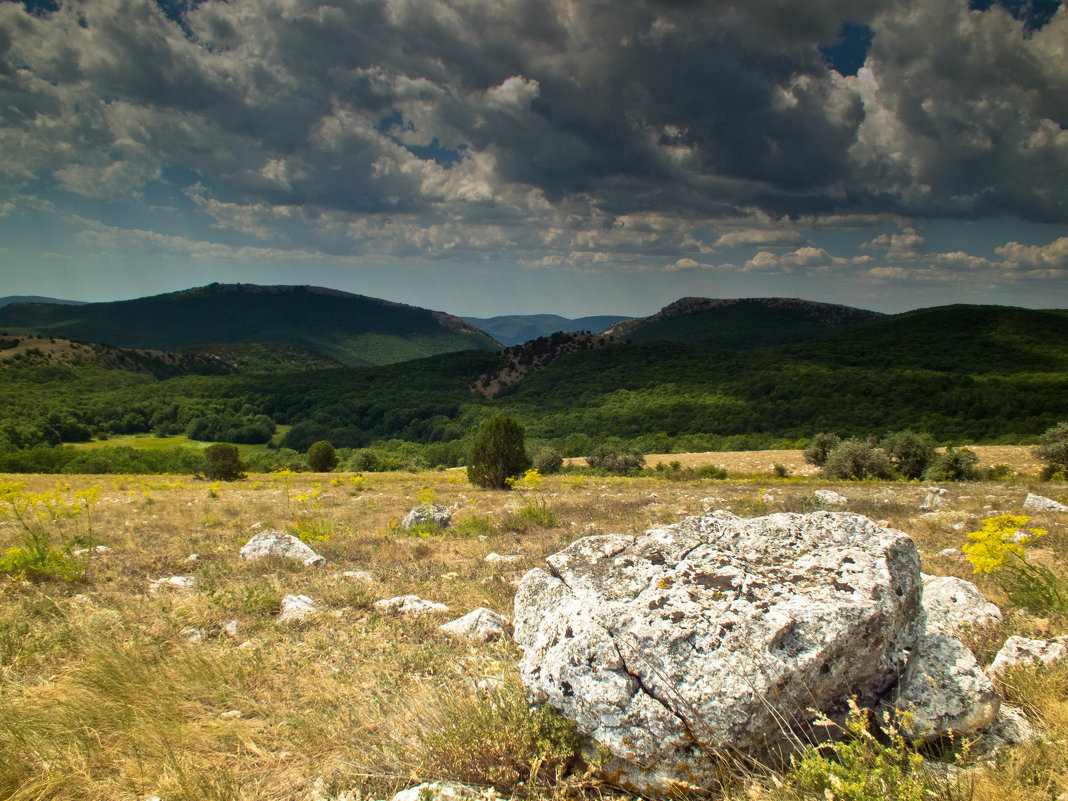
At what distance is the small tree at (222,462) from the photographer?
2373 cm

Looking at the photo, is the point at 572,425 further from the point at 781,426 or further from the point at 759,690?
the point at 759,690

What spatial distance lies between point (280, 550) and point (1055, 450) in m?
28.6

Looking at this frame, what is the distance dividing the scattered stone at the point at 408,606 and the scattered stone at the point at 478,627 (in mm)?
462

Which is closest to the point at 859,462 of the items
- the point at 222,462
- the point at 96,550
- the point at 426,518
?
the point at 426,518

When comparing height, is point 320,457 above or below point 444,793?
below

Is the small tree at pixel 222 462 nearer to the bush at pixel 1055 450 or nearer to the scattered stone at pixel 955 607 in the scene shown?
the scattered stone at pixel 955 607

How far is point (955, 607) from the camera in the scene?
145 inches

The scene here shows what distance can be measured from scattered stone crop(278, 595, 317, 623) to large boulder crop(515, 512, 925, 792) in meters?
2.66

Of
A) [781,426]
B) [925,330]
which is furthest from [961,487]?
[925,330]

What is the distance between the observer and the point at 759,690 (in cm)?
226

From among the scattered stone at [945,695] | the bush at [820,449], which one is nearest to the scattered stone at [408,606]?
the scattered stone at [945,695]

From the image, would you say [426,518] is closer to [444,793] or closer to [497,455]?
[444,793]

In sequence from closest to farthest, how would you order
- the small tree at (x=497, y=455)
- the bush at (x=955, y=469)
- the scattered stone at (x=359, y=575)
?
the scattered stone at (x=359, y=575) → the small tree at (x=497, y=455) → the bush at (x=955, y=469)

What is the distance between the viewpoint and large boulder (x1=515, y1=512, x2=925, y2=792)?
2.27 m
